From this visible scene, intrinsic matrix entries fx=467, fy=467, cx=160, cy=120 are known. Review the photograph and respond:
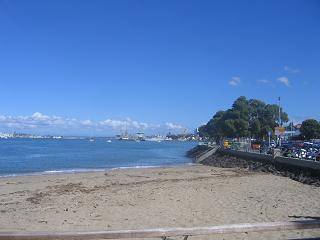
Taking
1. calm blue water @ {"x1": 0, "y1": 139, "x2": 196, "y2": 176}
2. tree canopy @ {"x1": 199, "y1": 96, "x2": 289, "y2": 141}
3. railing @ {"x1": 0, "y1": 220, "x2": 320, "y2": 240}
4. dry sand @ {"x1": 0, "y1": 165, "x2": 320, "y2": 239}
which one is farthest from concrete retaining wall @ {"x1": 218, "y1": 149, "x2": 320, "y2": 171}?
tree canopy @ {"x1": 199, "y1": 96, "x2": 289, "y2": 141}

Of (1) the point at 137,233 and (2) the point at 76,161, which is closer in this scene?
(1) the point at 137,233

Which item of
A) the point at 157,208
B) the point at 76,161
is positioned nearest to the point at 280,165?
the point at 157,208

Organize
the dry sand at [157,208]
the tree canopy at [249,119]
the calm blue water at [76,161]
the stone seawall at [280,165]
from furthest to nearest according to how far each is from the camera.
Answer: the tree canopy at [249,119] → the calm blue water at [76,161] → the stone seawall at [280,165] → the dry sand at [157,208]

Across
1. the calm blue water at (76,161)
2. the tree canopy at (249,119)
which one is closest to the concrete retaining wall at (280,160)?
the calm blue water at (76,161)

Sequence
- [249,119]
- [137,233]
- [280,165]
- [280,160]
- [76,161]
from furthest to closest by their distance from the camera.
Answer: [249,119], [76,161], [280,160], [280,165], [137,233]

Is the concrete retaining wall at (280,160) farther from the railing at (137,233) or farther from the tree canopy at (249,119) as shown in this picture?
the tree canopy at (249,119)

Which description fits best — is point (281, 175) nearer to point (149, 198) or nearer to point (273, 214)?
point (149, 198)

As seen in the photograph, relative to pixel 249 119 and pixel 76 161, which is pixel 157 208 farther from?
pixel 249 119

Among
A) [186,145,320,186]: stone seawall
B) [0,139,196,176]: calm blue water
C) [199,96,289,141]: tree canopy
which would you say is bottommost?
[0,139,196,176]: calm blue water

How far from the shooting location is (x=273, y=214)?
14.3 meters

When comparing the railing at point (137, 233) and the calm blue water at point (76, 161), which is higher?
the railing at point (137, 233)

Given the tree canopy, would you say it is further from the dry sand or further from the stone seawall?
the dry sand

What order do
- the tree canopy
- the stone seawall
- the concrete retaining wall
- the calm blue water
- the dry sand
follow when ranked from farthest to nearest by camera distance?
the tree canopy < the calm blue water < the concrete retaining wall < the stone seawall < the dry sand

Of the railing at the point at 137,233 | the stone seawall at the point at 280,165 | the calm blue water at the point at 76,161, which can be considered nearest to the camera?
the railing at the point at 137,233
